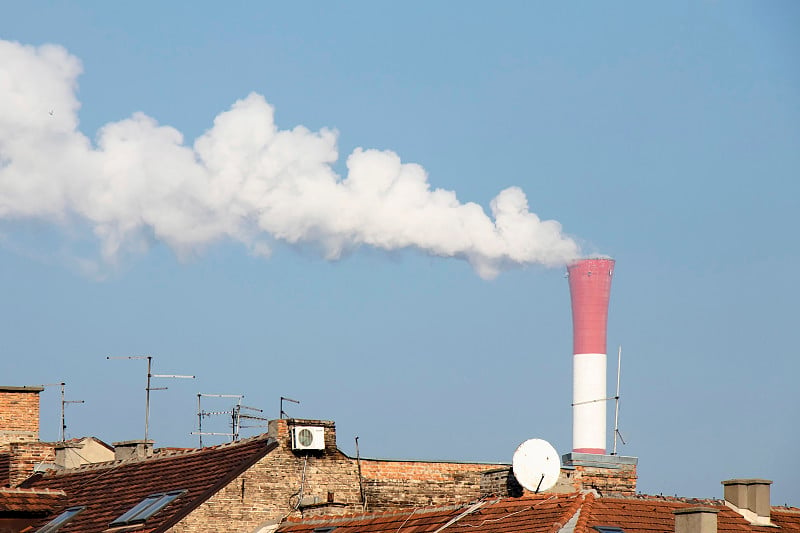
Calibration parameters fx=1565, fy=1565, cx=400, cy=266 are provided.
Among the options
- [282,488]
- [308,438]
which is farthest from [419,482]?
[282,488]

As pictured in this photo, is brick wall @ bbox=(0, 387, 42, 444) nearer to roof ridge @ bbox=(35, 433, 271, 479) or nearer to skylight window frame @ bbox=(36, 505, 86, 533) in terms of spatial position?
roof ridge @ bbox=(35, 433, 271, 479)

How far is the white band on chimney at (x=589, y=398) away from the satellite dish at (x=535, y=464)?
44.1m

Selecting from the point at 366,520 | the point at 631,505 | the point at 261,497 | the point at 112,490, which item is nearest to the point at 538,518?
the point at 631,505

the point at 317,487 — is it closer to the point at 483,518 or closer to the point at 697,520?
the point at 483,518

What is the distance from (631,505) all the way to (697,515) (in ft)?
9.36

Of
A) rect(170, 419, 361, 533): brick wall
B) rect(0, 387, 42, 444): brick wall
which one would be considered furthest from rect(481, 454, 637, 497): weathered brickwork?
rect(0, 387, 42, 444): brick wall

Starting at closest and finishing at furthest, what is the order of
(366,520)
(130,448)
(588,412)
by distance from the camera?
(366,520), (130,448), (588,412)

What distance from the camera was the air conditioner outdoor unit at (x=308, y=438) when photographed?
128ft

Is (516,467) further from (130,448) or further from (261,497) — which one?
(130,448)

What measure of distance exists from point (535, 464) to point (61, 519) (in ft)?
44.1

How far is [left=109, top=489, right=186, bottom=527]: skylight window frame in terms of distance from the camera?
1494 inches

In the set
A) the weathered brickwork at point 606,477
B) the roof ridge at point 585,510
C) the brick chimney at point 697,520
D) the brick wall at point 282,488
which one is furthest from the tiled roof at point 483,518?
the weathered brickwork at point 606,477

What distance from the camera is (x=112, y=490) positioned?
41656mm

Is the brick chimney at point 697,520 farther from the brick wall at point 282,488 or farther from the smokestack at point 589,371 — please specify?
the smokestack at point 589,371
